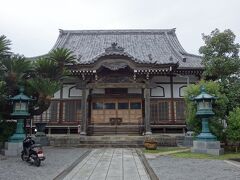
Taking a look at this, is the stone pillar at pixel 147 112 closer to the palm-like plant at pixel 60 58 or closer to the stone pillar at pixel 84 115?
the stone pillar at pixel 84 115

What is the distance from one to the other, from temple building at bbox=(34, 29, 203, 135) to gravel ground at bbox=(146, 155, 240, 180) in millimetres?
10201

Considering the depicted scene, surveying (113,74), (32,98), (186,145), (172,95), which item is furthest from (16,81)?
(172,95)

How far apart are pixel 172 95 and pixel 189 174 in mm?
15807

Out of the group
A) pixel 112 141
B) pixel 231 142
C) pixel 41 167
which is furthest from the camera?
pixel 112 141

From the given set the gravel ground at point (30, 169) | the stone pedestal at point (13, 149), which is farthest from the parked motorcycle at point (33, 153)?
the stone pedestal at point (13, 149)

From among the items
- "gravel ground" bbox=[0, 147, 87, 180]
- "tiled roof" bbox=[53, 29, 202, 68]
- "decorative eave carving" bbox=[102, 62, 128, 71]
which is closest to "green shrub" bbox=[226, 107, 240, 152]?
"gravel ground" bbox=[0, 147, 87, 180]

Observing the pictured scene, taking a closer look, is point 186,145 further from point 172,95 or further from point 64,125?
point 64,125

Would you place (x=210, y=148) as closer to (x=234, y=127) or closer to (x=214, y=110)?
(x=234, y=127)

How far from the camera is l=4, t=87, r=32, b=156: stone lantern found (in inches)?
575

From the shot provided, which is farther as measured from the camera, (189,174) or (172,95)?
(172,95)

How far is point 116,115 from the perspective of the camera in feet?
82.3

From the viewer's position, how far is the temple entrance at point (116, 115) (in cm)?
2414

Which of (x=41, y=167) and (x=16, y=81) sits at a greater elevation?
(x=16, y=81)

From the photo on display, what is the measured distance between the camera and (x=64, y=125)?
24141 millimetres
